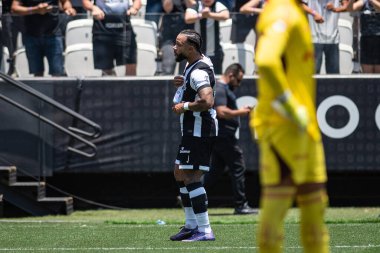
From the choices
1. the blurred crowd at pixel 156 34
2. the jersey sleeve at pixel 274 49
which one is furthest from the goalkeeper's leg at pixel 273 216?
the blurred crowd at pixel 156 34

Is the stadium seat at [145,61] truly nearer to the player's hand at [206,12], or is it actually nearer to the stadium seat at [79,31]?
the stadium seat at [79,31]

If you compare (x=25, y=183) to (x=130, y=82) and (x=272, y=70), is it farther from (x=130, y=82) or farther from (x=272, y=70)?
(x=272, y=70)

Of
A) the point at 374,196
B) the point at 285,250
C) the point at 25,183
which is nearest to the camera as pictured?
the point at 285,250

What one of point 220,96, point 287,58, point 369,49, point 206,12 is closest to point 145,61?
point 206,12

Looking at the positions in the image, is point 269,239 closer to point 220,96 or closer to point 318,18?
point 220,96

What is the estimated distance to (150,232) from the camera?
11.8 metres

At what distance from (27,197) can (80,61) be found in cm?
229

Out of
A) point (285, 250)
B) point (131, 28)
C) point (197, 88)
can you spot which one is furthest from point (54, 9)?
point (285, 250)

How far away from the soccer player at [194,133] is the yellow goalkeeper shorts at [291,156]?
399cm

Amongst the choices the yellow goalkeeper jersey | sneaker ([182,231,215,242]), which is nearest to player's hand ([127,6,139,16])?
sneaker ([182,231,215,242])

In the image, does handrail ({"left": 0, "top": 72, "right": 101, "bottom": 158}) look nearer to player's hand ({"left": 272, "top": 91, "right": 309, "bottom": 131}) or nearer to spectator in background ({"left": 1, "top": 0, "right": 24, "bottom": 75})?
spectator in background ({"left": 1, "top": 0, "right": 24, "bottom": 75})

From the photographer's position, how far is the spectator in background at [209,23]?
15.2m

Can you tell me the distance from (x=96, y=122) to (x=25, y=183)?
163cm

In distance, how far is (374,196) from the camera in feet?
54.2
